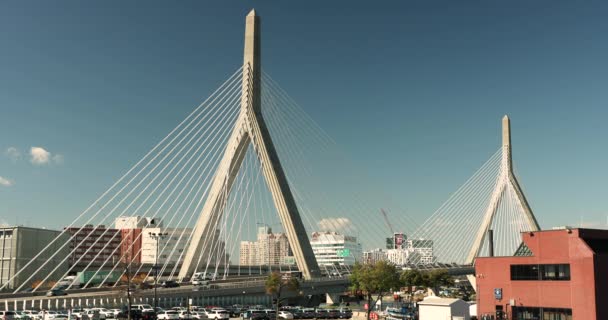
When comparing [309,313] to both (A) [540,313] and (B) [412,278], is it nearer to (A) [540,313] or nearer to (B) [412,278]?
(A) [540,313]

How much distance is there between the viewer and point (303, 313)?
218 feet

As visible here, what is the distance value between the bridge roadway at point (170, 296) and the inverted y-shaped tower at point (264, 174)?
473cm

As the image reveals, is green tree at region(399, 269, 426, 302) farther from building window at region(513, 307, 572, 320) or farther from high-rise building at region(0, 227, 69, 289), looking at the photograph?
high-rise building at region(0, 227, 69, 289)

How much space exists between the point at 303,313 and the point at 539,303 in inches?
1036

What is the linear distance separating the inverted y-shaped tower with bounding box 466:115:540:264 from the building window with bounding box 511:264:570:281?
251 ft

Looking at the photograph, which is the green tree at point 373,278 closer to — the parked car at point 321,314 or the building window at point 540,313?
the parked car at point 321,314

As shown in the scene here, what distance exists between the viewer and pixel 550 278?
168 feet

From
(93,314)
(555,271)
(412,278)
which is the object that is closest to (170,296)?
(93,314)

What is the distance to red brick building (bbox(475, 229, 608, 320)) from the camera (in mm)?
47188

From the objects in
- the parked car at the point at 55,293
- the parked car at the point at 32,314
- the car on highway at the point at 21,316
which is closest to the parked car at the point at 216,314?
the parked car at the point at 32,314

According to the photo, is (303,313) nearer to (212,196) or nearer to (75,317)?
(212,196)

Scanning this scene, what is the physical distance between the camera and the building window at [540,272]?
50.0 metres

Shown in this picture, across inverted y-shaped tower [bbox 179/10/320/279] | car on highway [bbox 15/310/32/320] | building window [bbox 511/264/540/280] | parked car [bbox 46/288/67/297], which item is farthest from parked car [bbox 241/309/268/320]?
building window [bbox 511/264/540/280]

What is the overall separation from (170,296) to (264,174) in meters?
18.2
